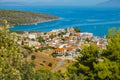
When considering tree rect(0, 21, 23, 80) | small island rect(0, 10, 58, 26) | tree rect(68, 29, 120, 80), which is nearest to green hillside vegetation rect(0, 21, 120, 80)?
tree rect(68, 29, 120, 80)

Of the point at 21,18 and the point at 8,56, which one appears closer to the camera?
the point at 8,56

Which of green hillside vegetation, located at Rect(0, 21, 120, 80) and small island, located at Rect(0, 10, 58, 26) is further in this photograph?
small island, located at Rect(0, 10, 58, 26)

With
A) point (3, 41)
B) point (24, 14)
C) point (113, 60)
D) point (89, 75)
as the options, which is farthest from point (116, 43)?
point (24, 14)

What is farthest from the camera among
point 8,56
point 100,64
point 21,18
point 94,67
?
point 21,18

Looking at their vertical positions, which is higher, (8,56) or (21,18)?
(21,18)

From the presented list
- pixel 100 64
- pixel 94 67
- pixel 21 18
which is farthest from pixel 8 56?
pixel 21 18

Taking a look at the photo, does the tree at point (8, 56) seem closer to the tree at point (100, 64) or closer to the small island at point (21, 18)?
the tree at point (100, 64)

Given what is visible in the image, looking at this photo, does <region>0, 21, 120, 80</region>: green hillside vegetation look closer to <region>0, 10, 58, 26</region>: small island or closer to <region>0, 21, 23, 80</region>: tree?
<region>0, 21, 23, 80</region>: tree

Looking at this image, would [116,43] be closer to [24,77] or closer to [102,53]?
[102,53]

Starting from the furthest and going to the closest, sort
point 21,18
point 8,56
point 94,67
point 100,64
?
point 21,18, point 94,67, point 100,64, point 8,56

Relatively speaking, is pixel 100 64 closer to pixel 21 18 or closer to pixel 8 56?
pixel 8 56

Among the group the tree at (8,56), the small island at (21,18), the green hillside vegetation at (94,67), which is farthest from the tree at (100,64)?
the small island at (21,18)

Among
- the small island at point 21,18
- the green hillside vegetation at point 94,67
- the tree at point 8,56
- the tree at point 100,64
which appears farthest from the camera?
the small island at point 21,18
